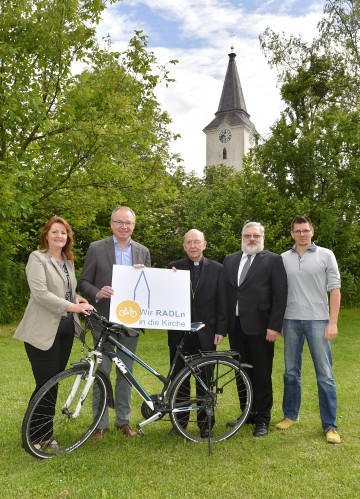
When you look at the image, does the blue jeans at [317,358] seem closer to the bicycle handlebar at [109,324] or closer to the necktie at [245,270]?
the necktie at [245,270]

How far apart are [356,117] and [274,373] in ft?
39.8

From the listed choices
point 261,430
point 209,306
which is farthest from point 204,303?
point 261,430

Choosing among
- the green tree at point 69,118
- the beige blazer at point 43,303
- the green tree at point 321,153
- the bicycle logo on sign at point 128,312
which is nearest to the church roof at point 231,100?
the green tree at point 321,153

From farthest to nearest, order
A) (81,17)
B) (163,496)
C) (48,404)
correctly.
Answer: (81,17)
(48,404)
(163,496)

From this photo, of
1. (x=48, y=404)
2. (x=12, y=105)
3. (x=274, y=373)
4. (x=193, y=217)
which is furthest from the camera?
(x=193, y=217)

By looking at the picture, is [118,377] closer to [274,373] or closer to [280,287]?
[280,287]

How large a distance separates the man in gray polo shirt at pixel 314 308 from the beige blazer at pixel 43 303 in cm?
233

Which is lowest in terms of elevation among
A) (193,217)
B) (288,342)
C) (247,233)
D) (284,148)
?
(288,342)

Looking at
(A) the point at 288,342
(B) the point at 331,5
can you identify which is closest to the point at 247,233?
(A) the point at 288,342

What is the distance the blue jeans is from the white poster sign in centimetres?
119

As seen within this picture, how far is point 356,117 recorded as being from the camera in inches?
688

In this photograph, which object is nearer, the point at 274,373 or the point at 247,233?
the point at 247,233

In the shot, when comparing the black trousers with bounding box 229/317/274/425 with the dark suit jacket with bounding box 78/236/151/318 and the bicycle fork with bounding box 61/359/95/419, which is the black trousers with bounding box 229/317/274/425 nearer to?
the dark suit jacket with bounding box 78/236/151/318

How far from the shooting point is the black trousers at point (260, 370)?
507cm
